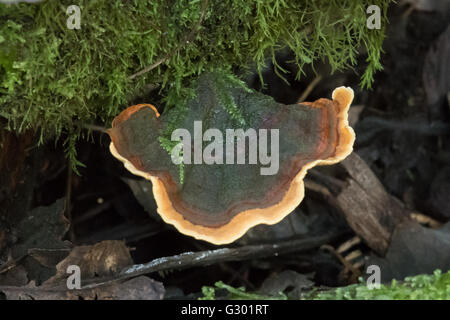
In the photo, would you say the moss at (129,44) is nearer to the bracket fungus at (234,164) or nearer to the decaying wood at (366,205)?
the bracket fungus at (234,164)

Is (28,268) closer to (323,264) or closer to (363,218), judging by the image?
(323,264)

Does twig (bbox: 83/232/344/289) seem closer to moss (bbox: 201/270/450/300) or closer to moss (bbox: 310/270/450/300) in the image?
moss (bbox: 201/270/450/300)

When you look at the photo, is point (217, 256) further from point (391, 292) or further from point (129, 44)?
point (129, 44)

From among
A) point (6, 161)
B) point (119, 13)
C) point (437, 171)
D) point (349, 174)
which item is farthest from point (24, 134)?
point (437, 171)

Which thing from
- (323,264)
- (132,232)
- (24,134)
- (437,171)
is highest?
(24,134)

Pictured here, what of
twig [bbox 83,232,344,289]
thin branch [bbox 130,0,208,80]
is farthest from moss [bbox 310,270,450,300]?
thin branch [bbox 130,0,208,80]
